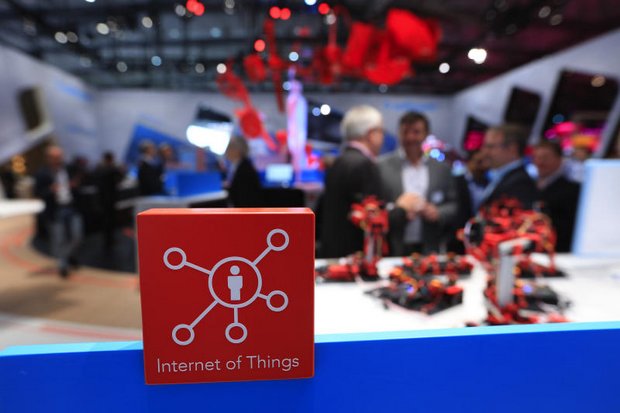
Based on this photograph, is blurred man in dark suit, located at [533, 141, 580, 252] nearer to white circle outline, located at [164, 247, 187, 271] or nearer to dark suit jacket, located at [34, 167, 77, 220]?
white circle outline, located at [164, 247, 187, 271]

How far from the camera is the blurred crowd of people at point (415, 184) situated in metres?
1.92

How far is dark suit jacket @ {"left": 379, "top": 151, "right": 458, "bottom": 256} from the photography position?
82.0 inches

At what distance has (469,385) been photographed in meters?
0.62

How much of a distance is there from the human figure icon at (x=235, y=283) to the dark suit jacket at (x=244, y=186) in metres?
2.06

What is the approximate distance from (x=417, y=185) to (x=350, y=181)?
1.64 feet

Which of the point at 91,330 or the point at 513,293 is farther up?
the point at 513,293

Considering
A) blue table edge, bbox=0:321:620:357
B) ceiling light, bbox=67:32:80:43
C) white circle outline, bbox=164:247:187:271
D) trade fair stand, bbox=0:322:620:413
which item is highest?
ceiling light, bbox=67:32:80:43

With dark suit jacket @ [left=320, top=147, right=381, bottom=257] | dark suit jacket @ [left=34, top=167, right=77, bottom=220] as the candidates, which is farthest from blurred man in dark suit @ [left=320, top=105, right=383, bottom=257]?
dark suit jacket @ [left=34, top=167, right=77, bottom=220]

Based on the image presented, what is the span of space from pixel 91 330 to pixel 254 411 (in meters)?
2.70

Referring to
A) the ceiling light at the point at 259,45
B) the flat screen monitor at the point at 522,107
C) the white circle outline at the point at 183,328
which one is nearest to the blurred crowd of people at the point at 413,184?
the white circle outline at the point at 183,328

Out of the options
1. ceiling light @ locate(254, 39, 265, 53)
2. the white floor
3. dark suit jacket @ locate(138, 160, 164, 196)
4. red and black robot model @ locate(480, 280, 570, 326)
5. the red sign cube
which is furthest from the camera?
ceiling light @ locate(254, 39, 265, 53)

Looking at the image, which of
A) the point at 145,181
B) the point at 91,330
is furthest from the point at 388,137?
the point at 91,330

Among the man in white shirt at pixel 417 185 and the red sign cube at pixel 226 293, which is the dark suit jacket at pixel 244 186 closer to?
the man in white shirt at pixel 417 185

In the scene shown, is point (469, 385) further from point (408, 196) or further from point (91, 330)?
point (91, 330)
